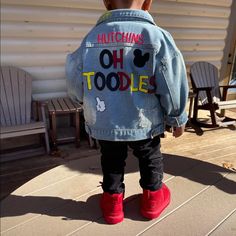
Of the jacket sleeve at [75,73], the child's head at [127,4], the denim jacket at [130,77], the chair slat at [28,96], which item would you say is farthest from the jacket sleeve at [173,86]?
the chair slat at [28,96]

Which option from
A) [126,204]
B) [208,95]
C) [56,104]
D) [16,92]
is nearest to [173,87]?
[126,204]

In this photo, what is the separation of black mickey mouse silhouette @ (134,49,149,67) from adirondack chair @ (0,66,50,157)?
7.60 ft

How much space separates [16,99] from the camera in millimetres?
3398

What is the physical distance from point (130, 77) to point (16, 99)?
2582 millimetres

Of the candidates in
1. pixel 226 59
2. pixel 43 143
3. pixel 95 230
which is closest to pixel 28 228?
pixel 95 230

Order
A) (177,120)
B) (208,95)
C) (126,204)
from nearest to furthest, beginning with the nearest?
(177,120), (126,204), (208,95)

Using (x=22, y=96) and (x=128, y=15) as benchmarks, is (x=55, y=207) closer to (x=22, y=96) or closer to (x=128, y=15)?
(x=128, y=15)

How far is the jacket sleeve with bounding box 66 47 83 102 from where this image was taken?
4.12 ft

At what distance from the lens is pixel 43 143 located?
3.65 metres

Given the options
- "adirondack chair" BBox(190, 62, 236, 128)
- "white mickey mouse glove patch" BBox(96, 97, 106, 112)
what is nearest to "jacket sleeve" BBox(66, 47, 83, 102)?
"white mickey mouse glove patch" BBox(96, 97, 106, 112)

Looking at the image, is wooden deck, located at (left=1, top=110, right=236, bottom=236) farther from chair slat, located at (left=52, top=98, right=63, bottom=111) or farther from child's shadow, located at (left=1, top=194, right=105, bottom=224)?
chair slat, located at (left=52, top=98, right=63, bottom=111)

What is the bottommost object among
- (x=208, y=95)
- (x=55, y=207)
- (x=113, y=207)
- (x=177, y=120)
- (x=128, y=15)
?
(x=55, y=207)

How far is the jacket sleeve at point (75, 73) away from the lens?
126 centimetres

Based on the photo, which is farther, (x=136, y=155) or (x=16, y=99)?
(x=16, y=99)
